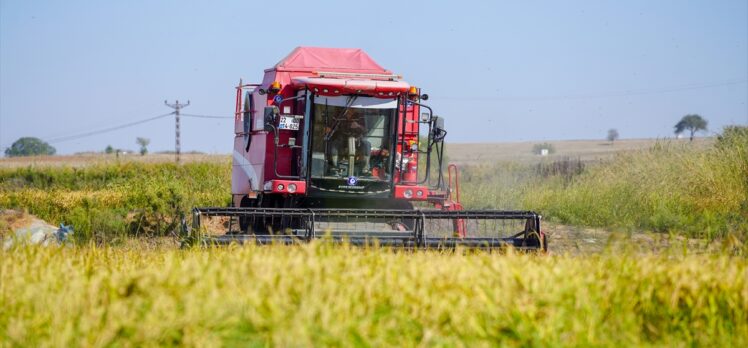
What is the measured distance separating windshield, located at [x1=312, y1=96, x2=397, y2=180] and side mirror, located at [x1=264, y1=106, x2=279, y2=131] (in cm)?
58

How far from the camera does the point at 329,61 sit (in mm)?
15211

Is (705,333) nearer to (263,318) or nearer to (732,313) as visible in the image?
(732,313)

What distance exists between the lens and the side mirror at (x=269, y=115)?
1356cm

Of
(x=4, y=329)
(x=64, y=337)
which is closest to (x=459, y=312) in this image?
(x=64, y=337)

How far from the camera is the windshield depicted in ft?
45.4

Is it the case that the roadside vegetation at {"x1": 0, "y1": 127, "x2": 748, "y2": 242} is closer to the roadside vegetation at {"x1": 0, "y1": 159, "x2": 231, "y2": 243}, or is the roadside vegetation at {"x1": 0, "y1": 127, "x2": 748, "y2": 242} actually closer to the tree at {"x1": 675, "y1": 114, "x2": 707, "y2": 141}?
the roadside vegetation at {"x1": 0, "y1": 159, "x2": 231, "y2": 243}

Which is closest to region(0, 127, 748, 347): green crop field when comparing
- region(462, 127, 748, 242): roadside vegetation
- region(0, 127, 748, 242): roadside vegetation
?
region(0, 127, 748, 242): roadside vegetation

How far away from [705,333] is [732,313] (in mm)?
287

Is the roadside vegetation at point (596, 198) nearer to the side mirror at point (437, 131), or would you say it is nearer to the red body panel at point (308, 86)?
the red body panel at point (308, 86)

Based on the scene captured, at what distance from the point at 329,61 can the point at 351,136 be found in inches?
67.2

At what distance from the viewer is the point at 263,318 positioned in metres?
4.83

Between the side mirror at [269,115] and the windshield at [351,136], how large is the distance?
581mm

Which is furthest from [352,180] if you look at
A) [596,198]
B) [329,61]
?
[596,198]

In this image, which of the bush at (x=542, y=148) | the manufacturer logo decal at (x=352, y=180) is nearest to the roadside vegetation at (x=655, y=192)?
the manufacturer logo decal at (x=352, y=180)
